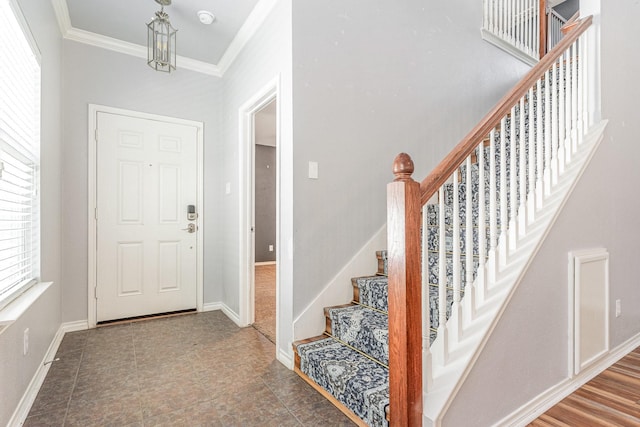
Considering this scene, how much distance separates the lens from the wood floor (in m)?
1.59

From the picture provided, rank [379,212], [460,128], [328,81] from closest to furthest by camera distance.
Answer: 1. [328,81]
2. [379,212]
3. [460,128]

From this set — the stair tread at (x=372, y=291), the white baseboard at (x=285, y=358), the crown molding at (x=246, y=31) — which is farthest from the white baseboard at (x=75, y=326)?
the crown molding at (x=246, y=31)

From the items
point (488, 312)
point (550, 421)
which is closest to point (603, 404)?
point (550, 421)

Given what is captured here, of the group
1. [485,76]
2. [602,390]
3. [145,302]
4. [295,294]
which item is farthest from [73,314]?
[485,76]

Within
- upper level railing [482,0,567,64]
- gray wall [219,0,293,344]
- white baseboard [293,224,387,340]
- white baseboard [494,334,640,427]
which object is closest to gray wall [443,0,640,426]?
white baseboard [494,334,640,427]

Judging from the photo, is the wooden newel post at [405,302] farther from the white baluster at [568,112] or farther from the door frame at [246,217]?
the door frame at [246,217]

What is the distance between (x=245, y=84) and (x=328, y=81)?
1021 millimetres

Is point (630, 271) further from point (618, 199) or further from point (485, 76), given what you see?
point (485, 76)

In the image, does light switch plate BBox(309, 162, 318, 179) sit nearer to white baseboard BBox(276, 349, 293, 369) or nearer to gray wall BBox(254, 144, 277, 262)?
white baseboard BBox(276, 349, 293, 369)

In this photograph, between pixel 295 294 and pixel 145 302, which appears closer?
pixel 295 294

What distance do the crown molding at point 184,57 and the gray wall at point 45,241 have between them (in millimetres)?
132

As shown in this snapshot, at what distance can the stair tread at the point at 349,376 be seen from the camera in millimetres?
1521

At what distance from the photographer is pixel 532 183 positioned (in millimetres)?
1678

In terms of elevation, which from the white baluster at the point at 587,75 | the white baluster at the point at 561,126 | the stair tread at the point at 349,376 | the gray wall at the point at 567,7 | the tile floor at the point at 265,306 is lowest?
the tile floor at the point at 265,306
